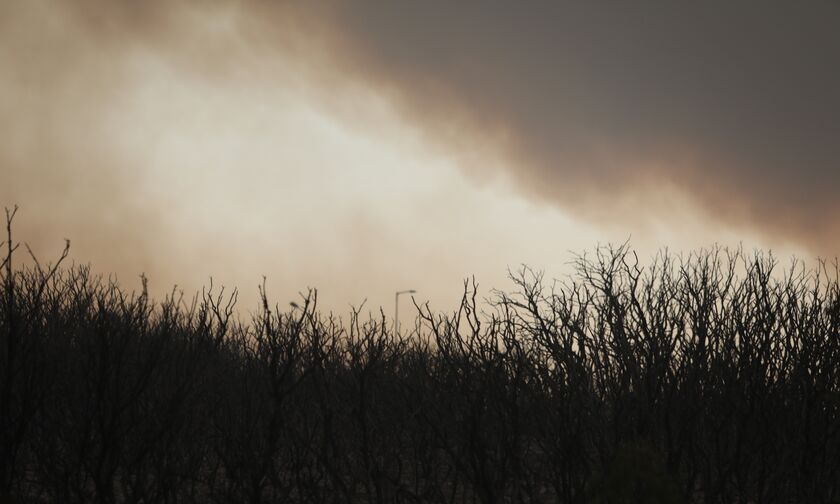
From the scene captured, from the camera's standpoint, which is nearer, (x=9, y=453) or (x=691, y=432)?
(x=9, y=453)

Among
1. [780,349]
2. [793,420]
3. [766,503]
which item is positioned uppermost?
[780,349]

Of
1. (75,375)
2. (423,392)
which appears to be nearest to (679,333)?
(423,392)

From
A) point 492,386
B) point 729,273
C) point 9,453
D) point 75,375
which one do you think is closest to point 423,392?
point 492,386

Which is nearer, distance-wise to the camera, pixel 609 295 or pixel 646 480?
pixel 646 480

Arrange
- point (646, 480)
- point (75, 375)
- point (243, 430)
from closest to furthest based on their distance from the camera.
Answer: point (646, 480) < point (243, 430) < point (75, 375)

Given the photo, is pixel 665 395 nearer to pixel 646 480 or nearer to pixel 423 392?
pixel 423 392

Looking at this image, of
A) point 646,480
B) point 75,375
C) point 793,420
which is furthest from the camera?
point 793,420

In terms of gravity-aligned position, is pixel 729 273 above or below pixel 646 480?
above

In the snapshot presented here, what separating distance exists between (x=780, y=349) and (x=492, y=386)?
776 centimetres

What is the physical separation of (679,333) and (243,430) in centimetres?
772

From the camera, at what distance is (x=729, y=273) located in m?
19.1

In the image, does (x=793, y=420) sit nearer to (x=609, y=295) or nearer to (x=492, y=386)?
(x=609, y=295)

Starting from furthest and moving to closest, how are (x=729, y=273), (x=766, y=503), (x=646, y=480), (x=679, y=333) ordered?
(x=729, y=273) → (x=679, y=333) → (x=766, y=503) → (x=646, y=480)

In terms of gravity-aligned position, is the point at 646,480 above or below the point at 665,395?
below
